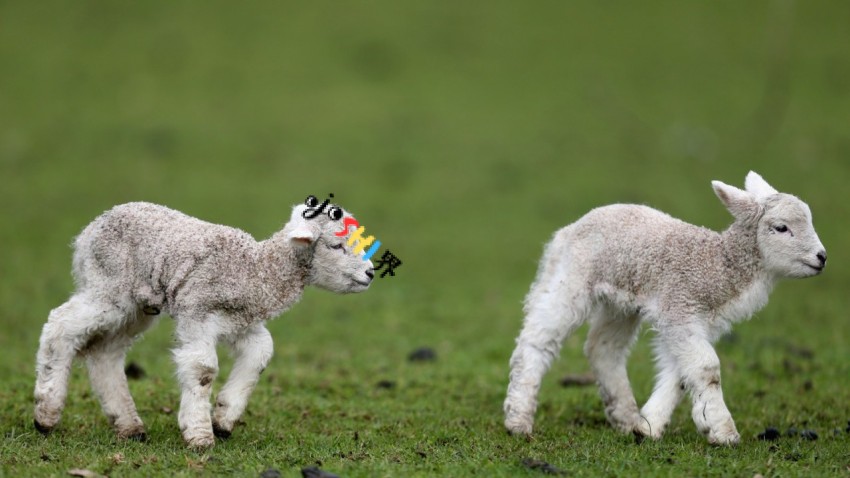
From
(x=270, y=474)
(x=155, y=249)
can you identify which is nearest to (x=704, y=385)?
(x=270, y=474)

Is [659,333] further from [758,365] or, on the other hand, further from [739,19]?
[739,19]

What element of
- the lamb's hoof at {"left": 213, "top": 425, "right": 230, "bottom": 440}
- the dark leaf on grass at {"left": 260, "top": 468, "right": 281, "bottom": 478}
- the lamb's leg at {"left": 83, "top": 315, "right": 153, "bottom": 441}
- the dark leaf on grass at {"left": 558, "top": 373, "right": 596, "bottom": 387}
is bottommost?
the dark leaf on grass at {"left": 260, "top": 468, "right": 281, "bottom": 478}

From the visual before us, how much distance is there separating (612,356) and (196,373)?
373 cm

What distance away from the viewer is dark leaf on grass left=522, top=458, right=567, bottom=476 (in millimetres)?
7723

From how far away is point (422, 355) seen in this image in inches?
517

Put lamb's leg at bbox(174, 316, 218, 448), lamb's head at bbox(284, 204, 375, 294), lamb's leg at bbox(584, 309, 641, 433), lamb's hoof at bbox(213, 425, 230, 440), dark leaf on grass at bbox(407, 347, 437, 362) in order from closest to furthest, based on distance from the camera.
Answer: lamb's leg at bbox(174, 316, 218, 448), lamb's head at bbox(284, 204, 375, 294), lamb's hoof at bbox(213, 425, 230, 440), lamb's leg at bbox(584, 309, 641, 433), dark leaf on grass at bbox(407, 347, 437, 362)

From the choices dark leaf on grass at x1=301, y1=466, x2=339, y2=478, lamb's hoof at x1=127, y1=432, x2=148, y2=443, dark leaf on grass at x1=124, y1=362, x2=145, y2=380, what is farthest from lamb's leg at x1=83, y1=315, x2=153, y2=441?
dark leaf on grass at x1=124, y1=362, x2=145, y2=380

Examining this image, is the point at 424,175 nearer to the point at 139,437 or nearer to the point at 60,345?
the point at 139,437

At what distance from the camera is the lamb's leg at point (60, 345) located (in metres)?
8.65

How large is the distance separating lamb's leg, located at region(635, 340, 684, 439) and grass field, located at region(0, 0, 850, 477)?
164 mm

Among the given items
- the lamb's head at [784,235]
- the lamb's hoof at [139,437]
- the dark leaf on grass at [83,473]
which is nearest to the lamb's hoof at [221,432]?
the lamb's hoof at [139,437]

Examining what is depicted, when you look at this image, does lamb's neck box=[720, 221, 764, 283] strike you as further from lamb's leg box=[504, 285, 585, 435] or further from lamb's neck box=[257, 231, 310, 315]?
lamb's neck box=[257, 231, 310, 315]

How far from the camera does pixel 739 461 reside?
809cm

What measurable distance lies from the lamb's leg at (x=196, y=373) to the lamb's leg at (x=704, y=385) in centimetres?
369
